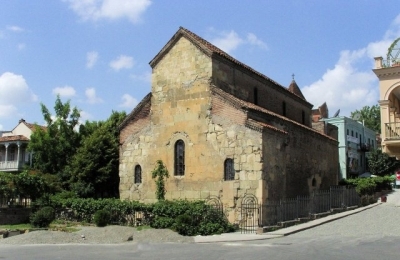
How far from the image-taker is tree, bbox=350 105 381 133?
80062mm

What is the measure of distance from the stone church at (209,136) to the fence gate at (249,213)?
12.1 inches

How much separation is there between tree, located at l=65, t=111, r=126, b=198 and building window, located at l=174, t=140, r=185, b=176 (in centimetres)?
813

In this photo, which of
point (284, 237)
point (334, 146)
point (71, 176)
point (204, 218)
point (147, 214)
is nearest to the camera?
point (284, 237)

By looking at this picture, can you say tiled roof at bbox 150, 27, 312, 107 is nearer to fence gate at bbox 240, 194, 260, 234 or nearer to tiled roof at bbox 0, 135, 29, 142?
fence gate at bbox 240, 194, 260, 234

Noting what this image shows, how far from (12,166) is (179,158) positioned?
33398 millimetres

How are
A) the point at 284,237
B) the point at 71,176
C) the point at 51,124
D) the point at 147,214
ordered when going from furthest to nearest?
the point at 51,124 → the point at 71,176 → the point at 147,214 → the point at 284,237

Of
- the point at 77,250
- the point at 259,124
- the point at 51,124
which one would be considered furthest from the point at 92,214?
the point at 51,124

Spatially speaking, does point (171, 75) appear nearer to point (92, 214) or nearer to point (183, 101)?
point (183, 101)

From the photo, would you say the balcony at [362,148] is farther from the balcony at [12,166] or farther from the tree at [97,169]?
the balcony at [12,166]

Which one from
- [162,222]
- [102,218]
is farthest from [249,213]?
[102,218]

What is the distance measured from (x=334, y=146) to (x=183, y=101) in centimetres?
1516

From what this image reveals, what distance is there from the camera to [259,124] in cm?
2236

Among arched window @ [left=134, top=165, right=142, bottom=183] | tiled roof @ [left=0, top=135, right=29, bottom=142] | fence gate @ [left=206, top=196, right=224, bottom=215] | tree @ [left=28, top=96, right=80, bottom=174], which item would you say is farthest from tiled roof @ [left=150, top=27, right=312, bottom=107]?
tiled roof @ [left=0, top=135, right=29, bottom=142]

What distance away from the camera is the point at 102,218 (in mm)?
22453
